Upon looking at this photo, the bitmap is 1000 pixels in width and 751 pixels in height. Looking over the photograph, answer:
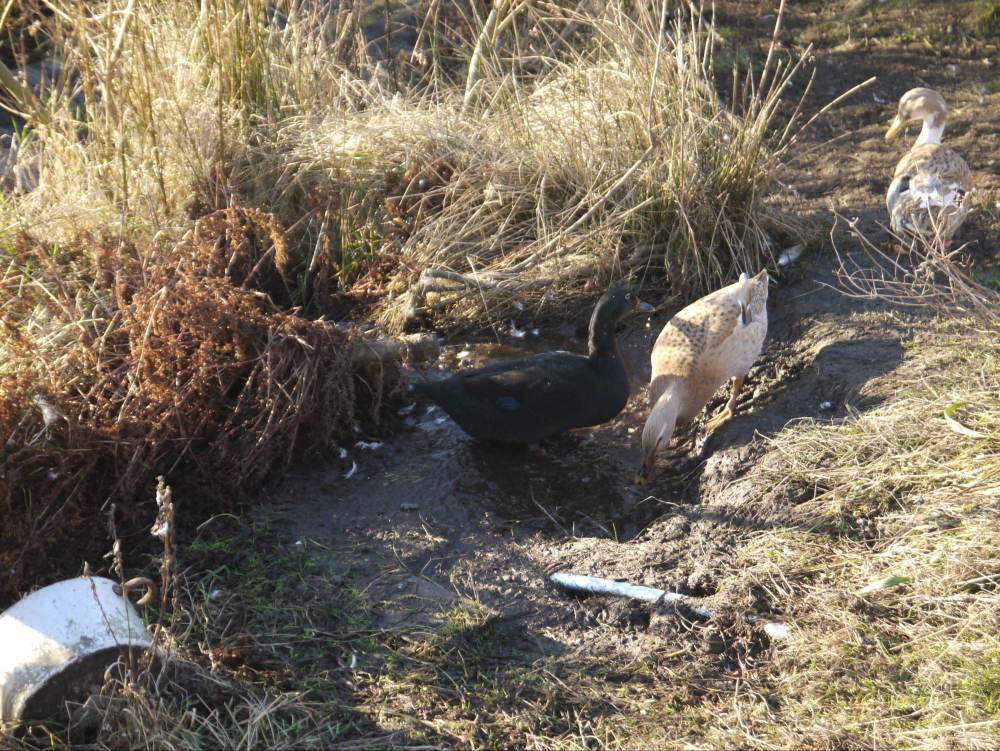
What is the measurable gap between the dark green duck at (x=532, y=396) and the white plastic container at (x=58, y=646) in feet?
5.77

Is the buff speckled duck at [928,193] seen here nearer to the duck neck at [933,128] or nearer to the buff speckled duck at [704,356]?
the duck neck at [933,128]

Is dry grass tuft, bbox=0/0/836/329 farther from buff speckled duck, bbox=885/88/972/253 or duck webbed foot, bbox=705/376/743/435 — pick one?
duck webbed foot, bbox=705/376/743/435

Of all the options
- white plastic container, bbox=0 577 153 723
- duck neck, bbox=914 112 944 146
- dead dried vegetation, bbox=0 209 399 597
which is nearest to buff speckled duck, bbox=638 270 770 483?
dead dried vegetation, bbox=0 209 399 597

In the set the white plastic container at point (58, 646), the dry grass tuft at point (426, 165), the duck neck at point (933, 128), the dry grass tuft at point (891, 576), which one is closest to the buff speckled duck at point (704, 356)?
the dry grass tuft at point (891, 576)

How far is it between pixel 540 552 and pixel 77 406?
1.82 m

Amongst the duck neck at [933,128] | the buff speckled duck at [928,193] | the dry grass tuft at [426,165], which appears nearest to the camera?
the buff speckled duck at [928,193]

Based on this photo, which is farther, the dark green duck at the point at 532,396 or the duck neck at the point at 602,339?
the duck neck at the point at 602,339

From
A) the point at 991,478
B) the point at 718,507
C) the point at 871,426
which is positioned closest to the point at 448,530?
the point at 718,507

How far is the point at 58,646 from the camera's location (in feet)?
8.94

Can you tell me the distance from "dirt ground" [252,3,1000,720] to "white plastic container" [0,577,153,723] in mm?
894

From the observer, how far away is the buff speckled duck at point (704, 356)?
430 cm

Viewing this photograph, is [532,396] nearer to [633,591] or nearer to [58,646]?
[633,591]

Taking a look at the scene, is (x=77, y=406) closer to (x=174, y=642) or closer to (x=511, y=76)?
(x=174, y=642)

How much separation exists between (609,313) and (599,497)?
2.76 ft
